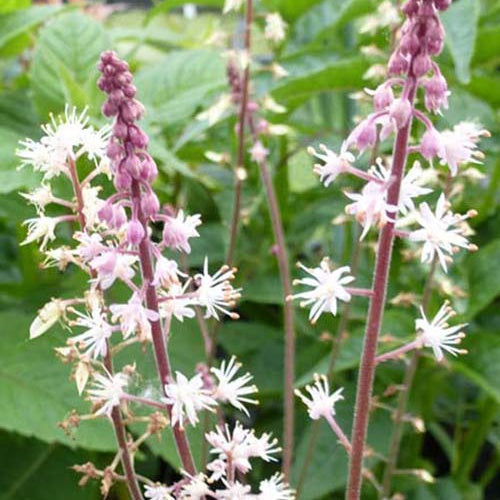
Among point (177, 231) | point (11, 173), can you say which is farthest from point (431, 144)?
point (11, 173)

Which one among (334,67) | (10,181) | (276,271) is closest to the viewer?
(10,181)

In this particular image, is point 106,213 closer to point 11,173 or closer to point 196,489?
point 196,489

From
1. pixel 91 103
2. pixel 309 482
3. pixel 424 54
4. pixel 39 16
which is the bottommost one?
pixel 309 482

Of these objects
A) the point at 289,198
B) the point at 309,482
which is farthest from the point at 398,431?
the point at 289,198

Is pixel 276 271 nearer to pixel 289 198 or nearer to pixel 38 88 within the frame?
pixel 289 198

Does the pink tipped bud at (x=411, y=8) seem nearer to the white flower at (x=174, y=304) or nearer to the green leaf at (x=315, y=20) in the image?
the white flower at (x=174, y=304)

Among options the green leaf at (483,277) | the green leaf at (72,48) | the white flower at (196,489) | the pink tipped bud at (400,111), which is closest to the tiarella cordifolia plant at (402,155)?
the pink tipped bud at (400,111)

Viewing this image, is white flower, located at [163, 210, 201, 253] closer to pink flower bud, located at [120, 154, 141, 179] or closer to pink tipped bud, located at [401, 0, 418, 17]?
pink flower bud, located at [120, 154, 141, 179]

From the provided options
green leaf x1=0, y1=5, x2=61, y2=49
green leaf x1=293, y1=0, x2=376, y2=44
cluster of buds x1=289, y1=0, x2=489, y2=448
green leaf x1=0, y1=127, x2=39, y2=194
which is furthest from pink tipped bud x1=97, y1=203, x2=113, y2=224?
green leaf x1=293, y1=0, x2=376, y2=44
